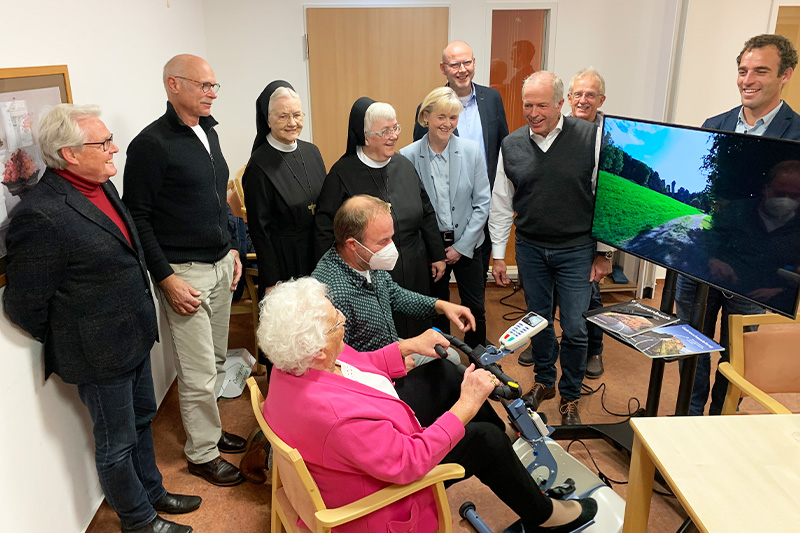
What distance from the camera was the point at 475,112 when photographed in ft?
10.7

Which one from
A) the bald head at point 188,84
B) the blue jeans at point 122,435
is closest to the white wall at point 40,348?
the blue jeans at point 122,435

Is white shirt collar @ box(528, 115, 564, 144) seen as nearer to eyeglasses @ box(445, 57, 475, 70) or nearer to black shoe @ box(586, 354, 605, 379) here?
eyeglasses @ box(445, 57, 475, 70)

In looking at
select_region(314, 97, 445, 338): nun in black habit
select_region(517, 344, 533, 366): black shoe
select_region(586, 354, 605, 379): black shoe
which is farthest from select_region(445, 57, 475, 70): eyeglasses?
select_region(586, 354, 605, 379): black shoe

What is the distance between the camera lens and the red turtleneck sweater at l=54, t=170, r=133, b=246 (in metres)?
1.81

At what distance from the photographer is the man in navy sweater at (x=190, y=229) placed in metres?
2.21

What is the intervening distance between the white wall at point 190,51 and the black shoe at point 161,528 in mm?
234

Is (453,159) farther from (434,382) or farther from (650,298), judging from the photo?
(650,298)

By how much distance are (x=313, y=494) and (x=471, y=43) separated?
140 inches

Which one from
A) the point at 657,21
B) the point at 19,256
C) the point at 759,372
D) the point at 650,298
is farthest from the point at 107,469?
the point at 657,21

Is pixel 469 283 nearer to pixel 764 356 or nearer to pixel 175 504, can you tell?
pixel 764 356

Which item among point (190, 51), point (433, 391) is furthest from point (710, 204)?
point (190, 51)

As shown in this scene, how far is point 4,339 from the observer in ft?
5.50

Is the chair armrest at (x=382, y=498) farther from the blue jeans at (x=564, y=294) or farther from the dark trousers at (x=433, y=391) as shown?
the blue jeans at (x=564, y=294)

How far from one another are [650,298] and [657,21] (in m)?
2.01
